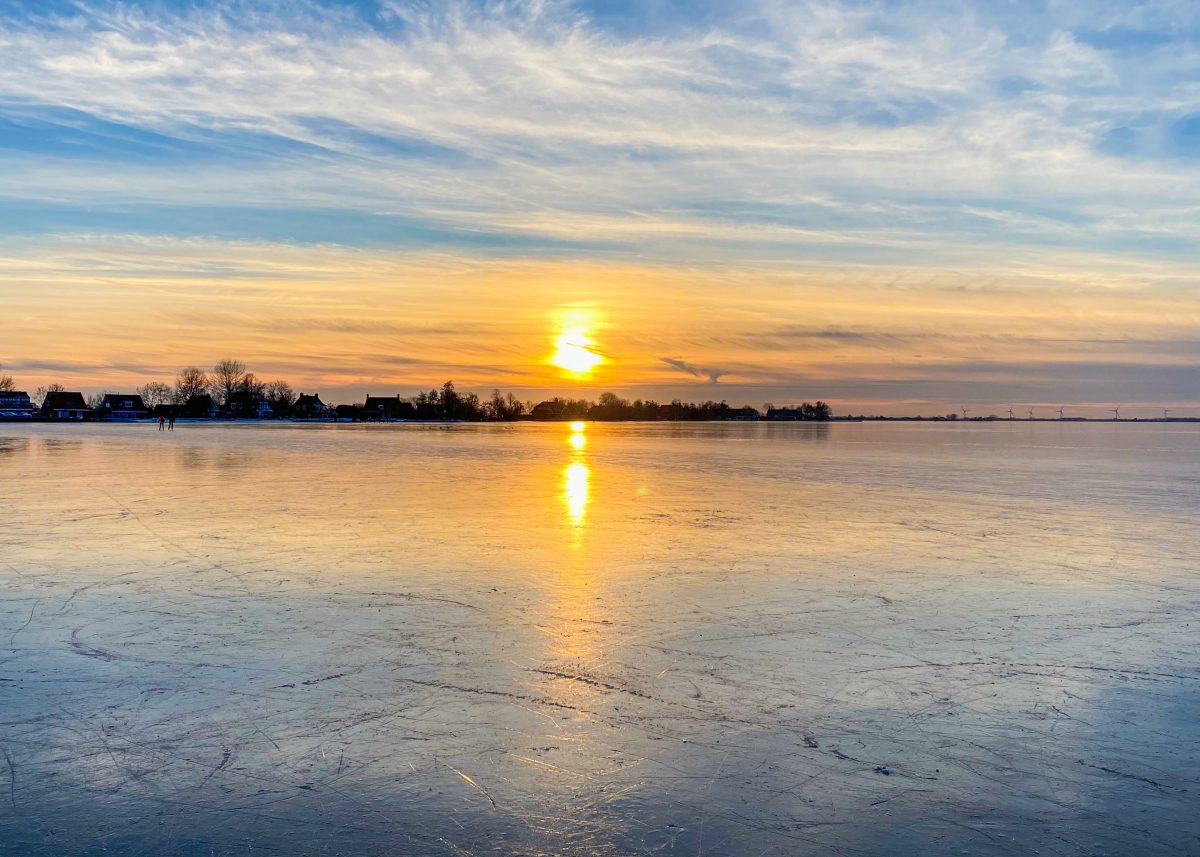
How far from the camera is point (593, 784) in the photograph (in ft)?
9.02

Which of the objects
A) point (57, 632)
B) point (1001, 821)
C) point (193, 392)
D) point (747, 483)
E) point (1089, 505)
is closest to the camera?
point (1001, 821)

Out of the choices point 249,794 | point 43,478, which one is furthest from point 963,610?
point 43,478

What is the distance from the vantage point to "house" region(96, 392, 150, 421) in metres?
92.6

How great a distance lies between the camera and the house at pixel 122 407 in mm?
92562

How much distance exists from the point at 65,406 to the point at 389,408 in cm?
3947

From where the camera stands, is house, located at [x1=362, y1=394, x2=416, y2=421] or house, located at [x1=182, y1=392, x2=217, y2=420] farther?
house, located at [x1=362, y1=394, x2=416, y2=421]

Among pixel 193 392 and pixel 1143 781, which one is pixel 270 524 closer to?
pixel 1143 781

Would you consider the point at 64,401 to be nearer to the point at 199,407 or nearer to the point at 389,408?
the point at 199,407

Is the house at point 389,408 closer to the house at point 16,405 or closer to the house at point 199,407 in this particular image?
the house at point 199,407

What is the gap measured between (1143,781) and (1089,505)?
27.8 ft

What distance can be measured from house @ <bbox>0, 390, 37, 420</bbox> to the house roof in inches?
73.3

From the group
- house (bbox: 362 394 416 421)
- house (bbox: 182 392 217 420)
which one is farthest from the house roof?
house (bbox: 362 394 416 421)

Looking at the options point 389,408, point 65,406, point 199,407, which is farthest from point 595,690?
point 389,408

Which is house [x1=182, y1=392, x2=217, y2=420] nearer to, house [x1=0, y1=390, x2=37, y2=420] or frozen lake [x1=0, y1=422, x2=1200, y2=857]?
house [x1=0, y1=390, x2=37, y2=420]
